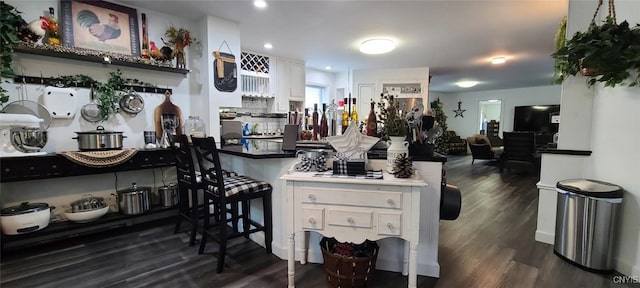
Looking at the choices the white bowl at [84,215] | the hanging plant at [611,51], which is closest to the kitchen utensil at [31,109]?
the white bowl at [84,215]

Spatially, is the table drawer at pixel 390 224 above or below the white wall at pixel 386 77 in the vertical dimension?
below

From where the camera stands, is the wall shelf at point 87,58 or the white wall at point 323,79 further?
the white wall at point 323,79

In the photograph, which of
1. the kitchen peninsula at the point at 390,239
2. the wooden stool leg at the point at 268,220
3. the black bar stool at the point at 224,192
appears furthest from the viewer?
the wooden stool leg at the point at 268,220

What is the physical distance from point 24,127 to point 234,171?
1.70 meters

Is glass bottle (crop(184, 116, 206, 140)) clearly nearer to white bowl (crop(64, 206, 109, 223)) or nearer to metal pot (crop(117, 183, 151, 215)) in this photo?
metal pot (crop(117, 183, 151, 215))

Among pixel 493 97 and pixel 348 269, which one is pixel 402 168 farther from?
pixel 493 97

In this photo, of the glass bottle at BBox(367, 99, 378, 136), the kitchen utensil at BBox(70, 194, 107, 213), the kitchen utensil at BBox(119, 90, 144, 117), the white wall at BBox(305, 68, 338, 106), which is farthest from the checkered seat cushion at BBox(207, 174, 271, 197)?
the white wall at BBox(305, 68, 338, 106)

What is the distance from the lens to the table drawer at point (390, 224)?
5.34 feet

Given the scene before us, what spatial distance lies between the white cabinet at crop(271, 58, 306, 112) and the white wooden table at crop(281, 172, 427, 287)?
3.81 m

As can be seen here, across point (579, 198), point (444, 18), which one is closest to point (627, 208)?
point (579, 198)

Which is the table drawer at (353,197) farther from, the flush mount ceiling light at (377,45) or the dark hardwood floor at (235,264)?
the flush mount ceiling light at (377,45)

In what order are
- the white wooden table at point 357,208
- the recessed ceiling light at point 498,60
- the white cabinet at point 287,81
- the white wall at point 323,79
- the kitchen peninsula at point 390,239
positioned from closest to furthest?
the white wooden table at point 357,208 < the kitchen peninsula at point 390,239 < the recessed ceiling light at point 498,60 < the white cabinet at point 287,81 < the white wall at point 323,79

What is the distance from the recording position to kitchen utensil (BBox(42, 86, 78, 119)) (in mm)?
2529

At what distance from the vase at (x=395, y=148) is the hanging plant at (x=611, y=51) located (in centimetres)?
150
